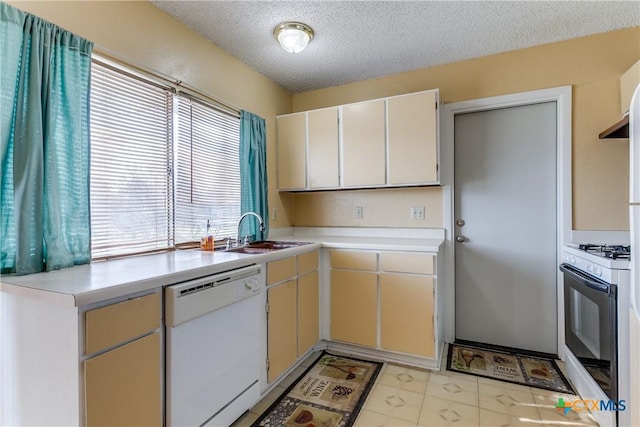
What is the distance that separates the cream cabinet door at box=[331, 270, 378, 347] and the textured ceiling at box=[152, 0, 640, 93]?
5.94ft

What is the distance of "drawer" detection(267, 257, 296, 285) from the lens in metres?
2.03

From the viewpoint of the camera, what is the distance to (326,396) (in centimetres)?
200

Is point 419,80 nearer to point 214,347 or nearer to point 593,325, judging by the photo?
point 593,325

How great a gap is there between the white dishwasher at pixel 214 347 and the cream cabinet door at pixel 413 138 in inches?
57.2

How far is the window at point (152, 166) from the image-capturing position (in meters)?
1.69

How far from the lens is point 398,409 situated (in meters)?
1.86

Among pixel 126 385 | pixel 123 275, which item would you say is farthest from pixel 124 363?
pixel 123 275

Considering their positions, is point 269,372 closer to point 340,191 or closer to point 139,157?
point 139,157

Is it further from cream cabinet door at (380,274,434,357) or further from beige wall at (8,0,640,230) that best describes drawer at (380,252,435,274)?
beige wall at (8,0,640,230)

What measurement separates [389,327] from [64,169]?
2.26m

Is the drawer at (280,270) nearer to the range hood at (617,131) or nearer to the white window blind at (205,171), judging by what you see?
the white window blind at (205,171)

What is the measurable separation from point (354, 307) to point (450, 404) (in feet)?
2.97

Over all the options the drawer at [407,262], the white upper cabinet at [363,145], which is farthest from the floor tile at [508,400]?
the white upper cabinet at [363,145]

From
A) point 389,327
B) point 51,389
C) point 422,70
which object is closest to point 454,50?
point 422,70
